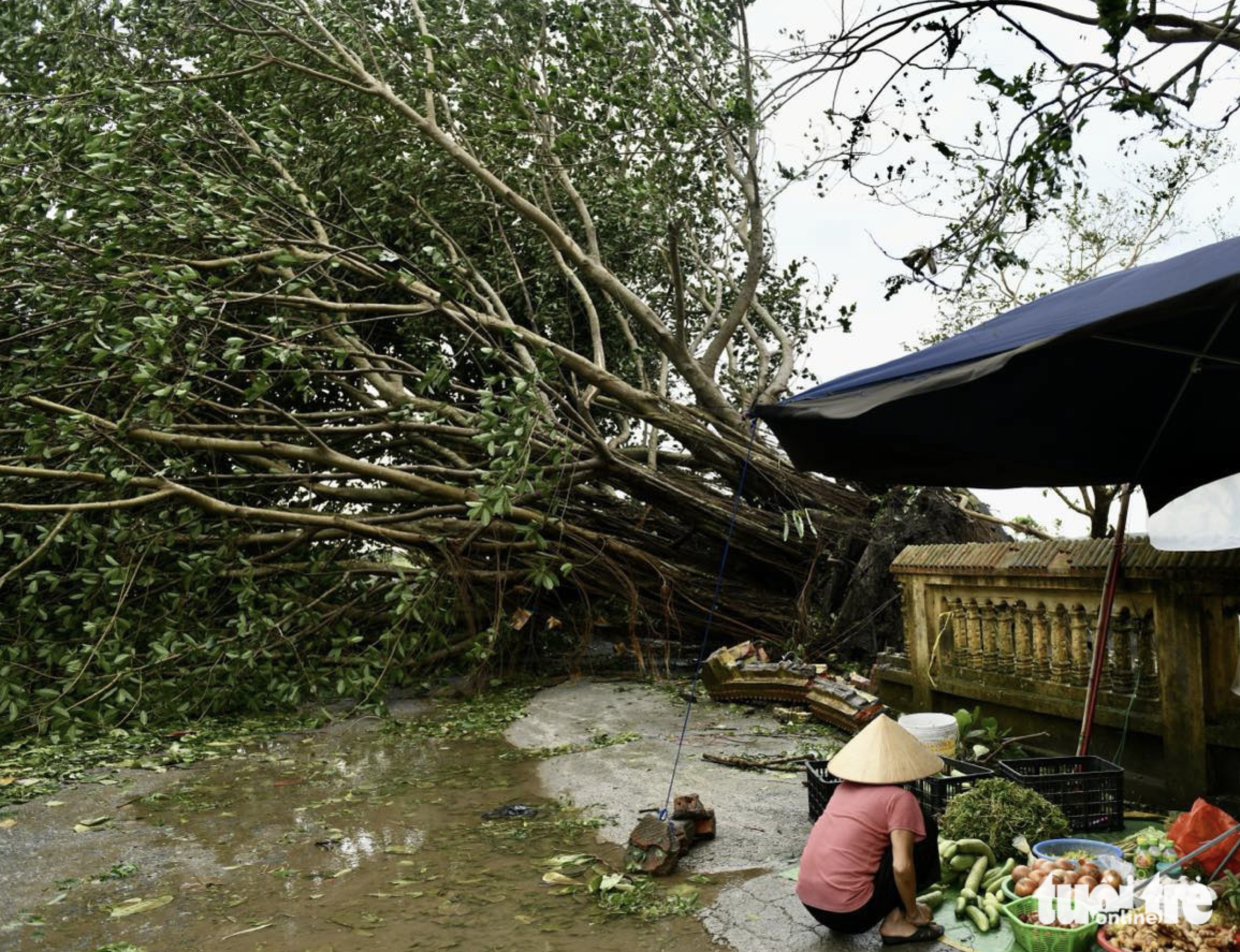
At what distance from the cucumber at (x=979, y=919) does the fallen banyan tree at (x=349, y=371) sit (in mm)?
4182

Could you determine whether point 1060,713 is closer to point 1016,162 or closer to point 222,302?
point 1016,162

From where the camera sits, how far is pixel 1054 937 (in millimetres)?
3377

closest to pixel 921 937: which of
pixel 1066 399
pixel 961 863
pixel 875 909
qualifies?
pixel 875 909

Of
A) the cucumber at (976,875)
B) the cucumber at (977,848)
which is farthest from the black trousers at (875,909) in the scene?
the cucumber at (977,848)

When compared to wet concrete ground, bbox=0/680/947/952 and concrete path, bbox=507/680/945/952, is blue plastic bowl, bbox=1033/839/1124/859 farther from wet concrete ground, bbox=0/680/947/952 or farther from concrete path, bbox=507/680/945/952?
wet concrete ground, bbox=0/680/947/952

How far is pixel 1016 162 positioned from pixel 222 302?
573 centimetres

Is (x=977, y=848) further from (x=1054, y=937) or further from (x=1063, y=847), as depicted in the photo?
(x=1054, y=937)

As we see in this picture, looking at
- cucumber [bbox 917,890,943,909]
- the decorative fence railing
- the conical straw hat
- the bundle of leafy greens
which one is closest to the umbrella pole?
the decorative fence railing

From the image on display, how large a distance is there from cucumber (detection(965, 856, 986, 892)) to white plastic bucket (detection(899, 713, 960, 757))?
107 centimetres

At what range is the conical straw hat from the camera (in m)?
3.64

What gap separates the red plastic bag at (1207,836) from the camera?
11.8ft

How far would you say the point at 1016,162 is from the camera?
6289 millimetres

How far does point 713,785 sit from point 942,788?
170 centimetres

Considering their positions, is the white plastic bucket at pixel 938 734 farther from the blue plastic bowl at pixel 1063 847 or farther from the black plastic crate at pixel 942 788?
the blue plastic bowl at pixel 1063 847
